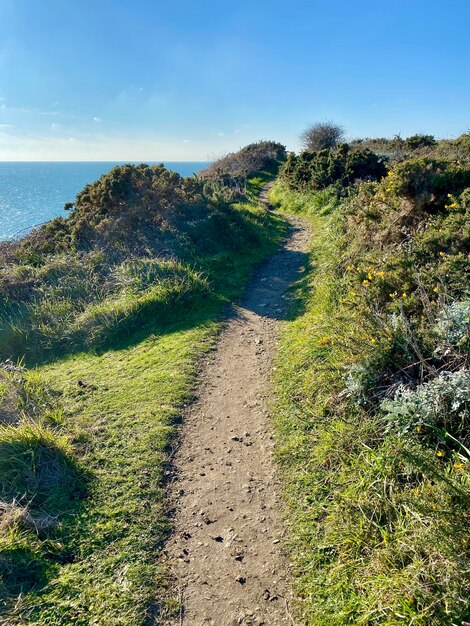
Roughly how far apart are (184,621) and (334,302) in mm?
5277

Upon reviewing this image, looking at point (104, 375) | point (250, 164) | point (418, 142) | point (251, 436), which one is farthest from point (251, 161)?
point (251, 436)

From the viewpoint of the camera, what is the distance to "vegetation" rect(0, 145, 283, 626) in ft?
11.0

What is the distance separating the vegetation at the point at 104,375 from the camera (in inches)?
131

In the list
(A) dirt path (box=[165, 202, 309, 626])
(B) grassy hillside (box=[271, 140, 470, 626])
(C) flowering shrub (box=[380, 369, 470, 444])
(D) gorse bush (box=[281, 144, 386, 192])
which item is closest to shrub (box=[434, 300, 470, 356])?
(B) grassy hillside (box=[271, 140, 470, 626])

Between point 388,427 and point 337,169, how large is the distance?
14733 millimetres

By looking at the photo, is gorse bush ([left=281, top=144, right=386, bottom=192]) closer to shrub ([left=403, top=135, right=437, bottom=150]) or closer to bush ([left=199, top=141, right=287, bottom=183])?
shrub ([left=403, top=135, right=437, bottom=150])

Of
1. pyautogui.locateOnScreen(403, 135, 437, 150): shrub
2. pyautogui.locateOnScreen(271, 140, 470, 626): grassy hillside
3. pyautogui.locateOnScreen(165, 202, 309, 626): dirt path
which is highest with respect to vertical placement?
pyautogui.locateOnScreen(403, 135, 437, 150): shrub

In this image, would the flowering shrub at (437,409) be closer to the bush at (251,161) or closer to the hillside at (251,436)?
the hillside at (251,436)

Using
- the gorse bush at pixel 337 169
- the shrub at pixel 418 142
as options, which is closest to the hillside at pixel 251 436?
the gorse bush at pixel 337 169

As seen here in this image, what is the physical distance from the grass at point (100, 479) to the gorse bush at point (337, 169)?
36.3ft

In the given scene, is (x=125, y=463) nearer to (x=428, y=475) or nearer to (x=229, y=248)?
(x=428, y=475)

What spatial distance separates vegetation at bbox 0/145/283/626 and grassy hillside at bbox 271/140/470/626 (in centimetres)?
141

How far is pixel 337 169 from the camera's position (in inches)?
650

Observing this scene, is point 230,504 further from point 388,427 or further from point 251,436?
point 388,427
